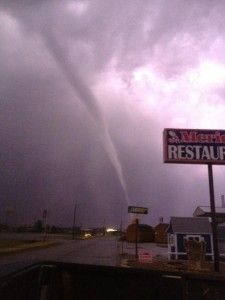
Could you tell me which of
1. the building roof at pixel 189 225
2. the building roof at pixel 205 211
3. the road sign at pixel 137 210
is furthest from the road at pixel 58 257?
the building roof at pixel 205 211

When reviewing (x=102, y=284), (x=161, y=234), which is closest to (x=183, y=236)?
(x=102, y=284)

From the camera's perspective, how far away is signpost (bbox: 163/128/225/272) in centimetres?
2438

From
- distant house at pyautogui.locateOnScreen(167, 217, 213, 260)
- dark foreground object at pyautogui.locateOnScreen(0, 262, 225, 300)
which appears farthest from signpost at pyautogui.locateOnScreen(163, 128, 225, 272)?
dark foreground object at pyautogui.locateOnScreen(0, 262, 225, 300)

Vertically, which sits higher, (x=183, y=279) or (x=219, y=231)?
(x=219, y=231)

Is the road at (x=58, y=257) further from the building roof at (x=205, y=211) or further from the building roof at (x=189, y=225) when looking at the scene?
the building roof at (x=205, y=211)

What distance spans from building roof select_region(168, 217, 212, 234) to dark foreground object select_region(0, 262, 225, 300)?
29.3 metres

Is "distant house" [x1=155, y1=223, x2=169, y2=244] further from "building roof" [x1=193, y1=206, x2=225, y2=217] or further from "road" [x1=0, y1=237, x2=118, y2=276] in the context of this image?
"road" [x1=0, y1=237, x2=118, y2=276]

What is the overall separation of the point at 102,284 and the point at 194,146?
68.5 ft

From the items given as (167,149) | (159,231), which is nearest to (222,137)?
(167,149)

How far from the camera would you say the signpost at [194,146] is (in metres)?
24.4

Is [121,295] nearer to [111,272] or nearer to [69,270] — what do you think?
[111,272]

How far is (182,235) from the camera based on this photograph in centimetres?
3284

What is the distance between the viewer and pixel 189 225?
3375 cm

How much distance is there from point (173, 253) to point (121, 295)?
1171 inches
